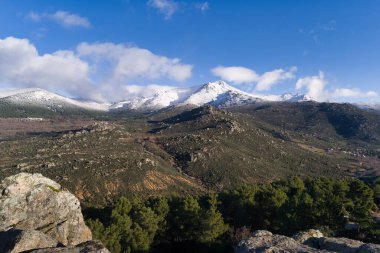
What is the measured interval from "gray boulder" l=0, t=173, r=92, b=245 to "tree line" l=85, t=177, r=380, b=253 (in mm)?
16450

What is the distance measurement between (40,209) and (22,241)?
13749mm

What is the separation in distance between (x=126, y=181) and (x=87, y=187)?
19.0 meters

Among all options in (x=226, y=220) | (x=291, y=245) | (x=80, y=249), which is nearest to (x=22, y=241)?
(x=80, y=249)

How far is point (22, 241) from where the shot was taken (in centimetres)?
1927

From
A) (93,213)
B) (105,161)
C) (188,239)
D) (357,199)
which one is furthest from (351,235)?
(105,161)

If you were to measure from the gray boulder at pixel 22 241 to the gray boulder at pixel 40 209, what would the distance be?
9.70 metres

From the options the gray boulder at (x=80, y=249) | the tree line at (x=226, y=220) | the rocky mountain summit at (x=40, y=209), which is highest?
the gray boulder at (x=80, y=249)

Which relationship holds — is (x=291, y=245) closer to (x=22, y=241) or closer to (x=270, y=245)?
(x=270, y=245)

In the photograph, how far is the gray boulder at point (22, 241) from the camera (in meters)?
19.1

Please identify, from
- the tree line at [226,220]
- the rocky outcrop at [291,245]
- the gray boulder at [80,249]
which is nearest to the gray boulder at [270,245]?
the rocky outcrop at [291,245]

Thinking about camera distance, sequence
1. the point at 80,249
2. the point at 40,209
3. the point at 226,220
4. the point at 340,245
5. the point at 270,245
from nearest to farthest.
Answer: the point at 80,249 < the point at 270,245 < the point at 340,245 < the point at 40,209 < the point at 226,220

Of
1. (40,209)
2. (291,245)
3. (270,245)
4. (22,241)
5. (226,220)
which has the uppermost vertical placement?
(22,241)

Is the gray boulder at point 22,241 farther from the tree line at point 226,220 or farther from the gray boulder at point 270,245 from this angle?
the tree line at point 226,220

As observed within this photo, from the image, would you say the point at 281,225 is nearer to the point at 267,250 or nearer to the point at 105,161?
the point at 267,250
